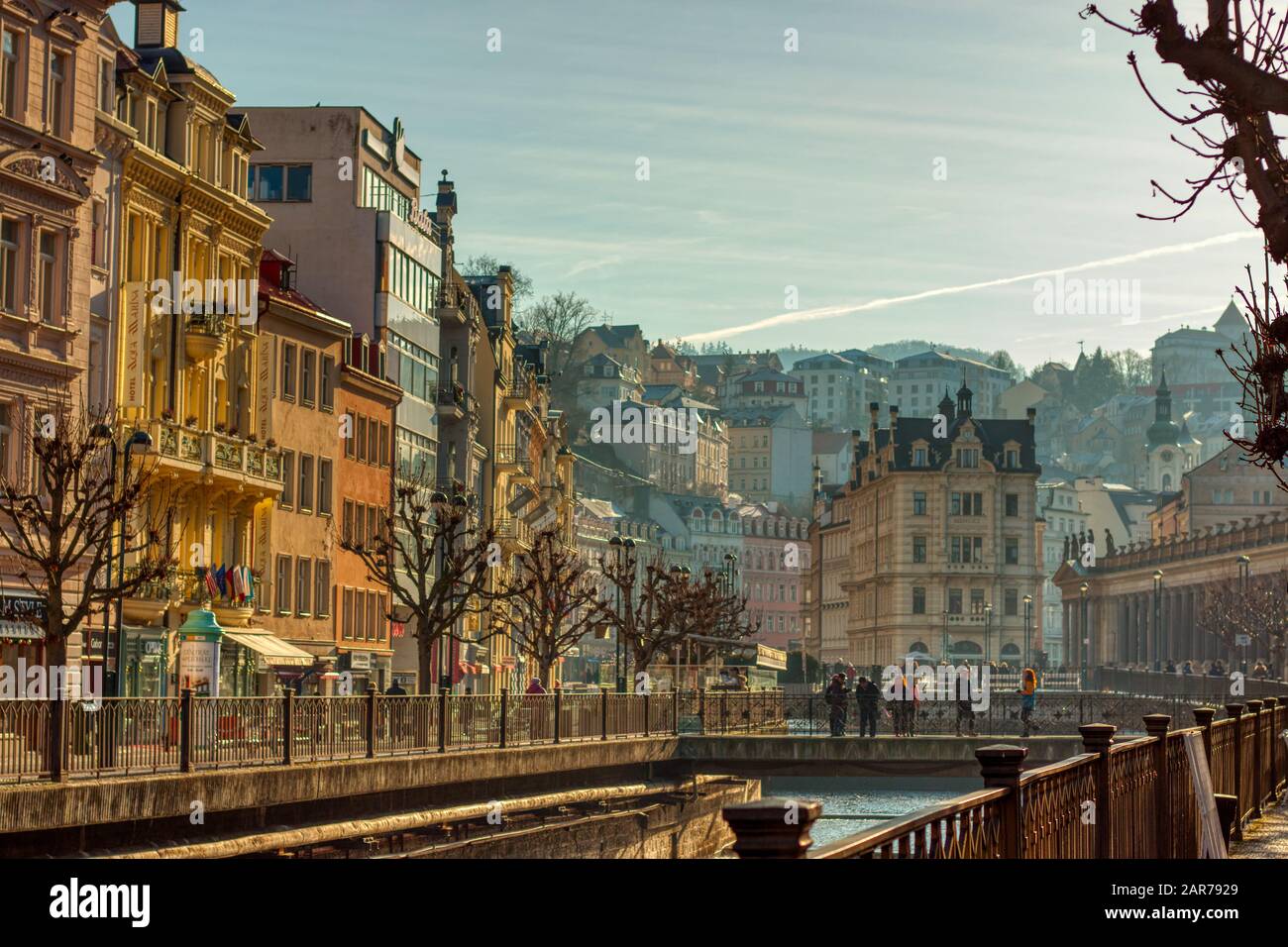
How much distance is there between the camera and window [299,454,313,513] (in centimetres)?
6550

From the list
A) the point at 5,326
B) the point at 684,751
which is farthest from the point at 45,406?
the point at 684,751

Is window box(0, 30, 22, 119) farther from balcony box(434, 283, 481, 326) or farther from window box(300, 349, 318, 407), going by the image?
balcony box(434, 283, 481, 326)

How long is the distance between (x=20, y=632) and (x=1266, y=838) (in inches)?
1005

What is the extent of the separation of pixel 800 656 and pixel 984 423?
108 ft

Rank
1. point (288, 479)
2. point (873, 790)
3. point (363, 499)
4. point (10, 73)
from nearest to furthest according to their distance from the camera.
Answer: point (10, 73)
point (288, 479)
point (363, 499)
point (873, 790)

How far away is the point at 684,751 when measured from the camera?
63469 millimetres

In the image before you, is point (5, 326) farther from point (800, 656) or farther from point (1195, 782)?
point (800, 656)

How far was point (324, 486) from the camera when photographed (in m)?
67.6

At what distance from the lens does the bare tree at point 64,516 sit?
1517 inches

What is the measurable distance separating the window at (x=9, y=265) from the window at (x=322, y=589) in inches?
982

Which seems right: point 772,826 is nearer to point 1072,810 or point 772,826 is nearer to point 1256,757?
point 1072,810

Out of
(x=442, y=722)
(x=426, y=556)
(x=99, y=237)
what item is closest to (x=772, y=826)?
(x=442, y=722)

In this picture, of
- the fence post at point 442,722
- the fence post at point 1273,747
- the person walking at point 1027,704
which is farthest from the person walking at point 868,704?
the fence post at point 1273,747

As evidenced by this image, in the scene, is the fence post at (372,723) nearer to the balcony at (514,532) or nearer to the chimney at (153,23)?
the chimney at (153,23)
